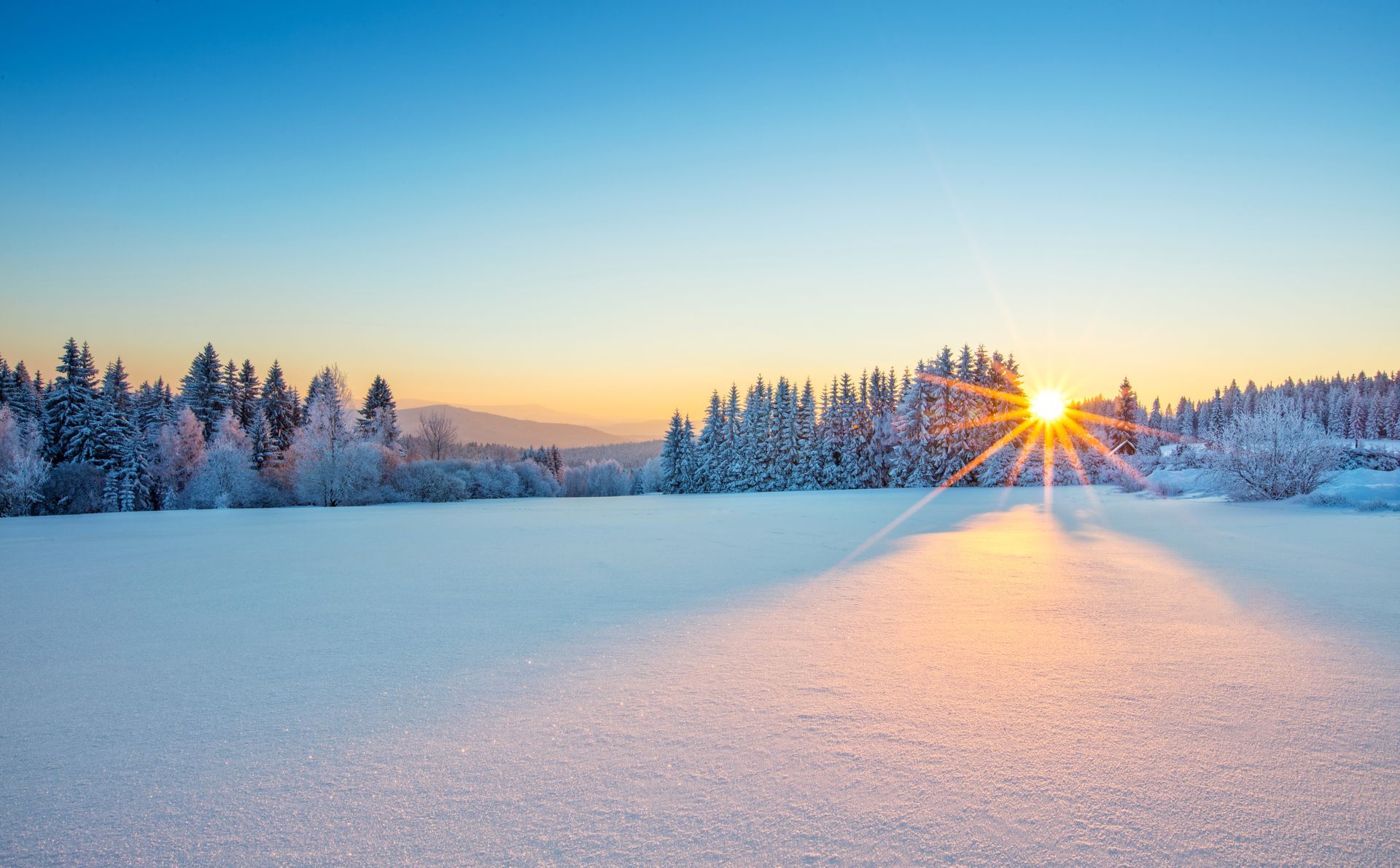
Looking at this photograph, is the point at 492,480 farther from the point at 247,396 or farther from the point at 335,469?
the point at 247,396

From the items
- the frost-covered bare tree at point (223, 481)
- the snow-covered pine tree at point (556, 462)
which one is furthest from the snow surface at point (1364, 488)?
the snow-covered pine tree at point (556, 462)

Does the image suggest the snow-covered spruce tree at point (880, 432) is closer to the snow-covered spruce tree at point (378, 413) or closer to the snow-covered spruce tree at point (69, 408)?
the snow-covered spruce tree at point (378, 413)

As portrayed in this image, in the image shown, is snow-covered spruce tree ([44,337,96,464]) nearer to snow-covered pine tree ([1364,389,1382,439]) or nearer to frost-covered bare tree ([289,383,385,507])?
frost-covered bare tree ([289,383,385,507])

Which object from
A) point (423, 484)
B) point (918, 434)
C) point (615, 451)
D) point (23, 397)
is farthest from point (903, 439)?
point (615, 451)

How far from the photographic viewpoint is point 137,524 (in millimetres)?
17094

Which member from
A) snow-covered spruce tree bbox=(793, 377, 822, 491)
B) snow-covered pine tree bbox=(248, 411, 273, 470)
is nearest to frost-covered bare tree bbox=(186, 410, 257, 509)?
snow-covered pine tree bbox=(248, 411, 273, 470)

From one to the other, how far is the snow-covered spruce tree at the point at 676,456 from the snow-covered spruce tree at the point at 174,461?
30.2 metres

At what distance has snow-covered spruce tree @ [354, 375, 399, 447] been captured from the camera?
45281mm

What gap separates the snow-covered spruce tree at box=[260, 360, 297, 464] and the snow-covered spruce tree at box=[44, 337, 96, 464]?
10248 millimetres

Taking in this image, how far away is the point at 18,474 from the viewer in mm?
25938

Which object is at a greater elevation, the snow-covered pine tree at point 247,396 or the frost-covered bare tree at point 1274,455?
the snow-covered pine tree at point 247,396

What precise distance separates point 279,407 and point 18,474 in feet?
82.0

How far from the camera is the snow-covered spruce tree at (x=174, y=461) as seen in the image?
36719 millimetres

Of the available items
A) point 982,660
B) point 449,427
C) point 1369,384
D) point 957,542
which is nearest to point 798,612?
point 982,660
